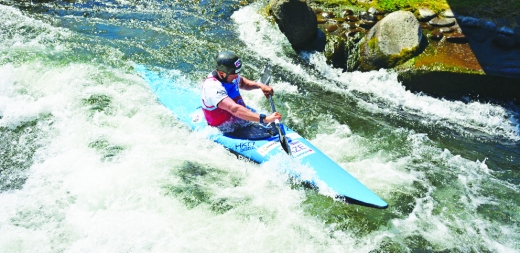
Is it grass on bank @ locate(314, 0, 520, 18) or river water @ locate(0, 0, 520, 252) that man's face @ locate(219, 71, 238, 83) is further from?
grass on bank @ locate(314, 0, 520, 18)

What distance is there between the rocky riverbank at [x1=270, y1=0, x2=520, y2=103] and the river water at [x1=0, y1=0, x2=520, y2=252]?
299 mm

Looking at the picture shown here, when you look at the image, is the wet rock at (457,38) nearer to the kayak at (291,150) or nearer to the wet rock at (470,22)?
the wet rock at (470,22)

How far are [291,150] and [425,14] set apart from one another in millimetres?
5172

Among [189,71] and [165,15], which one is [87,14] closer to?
[165,15]

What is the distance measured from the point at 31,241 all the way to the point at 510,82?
7.27 metres

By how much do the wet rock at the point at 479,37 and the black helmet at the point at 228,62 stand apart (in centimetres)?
515

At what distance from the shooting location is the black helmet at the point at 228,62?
4.75 metres

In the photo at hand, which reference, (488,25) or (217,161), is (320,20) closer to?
(488,25)

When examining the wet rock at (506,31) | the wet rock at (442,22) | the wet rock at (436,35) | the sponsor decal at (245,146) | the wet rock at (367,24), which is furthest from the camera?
the wet rock at (367,24)

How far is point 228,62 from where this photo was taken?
4762 millimetres

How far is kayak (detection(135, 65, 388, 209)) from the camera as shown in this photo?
449 centimetres

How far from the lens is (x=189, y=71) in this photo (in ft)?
24.9

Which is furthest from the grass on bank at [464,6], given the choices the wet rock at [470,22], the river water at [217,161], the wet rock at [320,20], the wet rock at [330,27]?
the river water at [217,161]

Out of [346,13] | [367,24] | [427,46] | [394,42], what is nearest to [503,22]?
[427,46]
